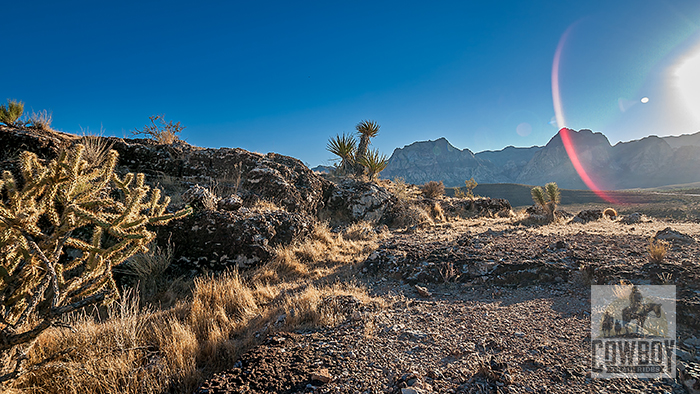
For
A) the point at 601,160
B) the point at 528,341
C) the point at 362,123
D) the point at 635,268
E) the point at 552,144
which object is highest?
the point at 552,144

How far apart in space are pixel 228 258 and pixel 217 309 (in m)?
1.75

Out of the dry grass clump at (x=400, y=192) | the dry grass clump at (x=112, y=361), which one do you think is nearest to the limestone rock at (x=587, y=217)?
the dry grass clump at (x=400, y=192)

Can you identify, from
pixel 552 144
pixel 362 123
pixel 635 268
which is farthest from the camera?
pixel 552 144

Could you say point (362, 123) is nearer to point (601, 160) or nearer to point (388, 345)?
point (388, 345)

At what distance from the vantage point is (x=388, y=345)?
92.8 inches

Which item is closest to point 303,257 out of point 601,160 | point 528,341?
point 528,341

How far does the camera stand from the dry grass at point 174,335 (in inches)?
73.3

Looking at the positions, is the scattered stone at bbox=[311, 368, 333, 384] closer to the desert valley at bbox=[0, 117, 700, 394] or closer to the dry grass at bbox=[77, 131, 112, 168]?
the desert valley at bbox=[0, 117, 700, 394]

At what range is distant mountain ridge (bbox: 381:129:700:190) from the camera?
334 feet

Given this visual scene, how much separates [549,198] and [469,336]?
12530 millimetres

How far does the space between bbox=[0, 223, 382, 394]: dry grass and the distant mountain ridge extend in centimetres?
9747

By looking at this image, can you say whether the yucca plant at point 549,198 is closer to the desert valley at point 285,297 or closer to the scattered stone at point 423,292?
the desert valley at point 285,297

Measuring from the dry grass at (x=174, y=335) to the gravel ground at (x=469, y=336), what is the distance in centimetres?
37

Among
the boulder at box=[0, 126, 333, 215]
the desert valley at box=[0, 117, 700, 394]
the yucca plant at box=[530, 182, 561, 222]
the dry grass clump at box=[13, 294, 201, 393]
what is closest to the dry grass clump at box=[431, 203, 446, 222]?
the desert valley at box=[0, 117, 700, 394]
